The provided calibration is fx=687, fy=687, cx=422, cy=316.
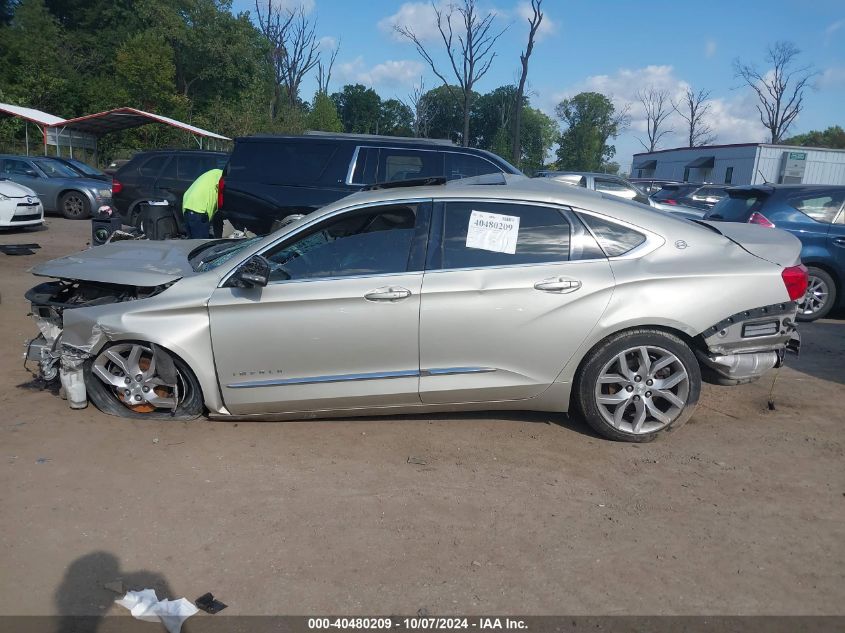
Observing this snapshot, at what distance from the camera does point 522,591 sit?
305cm

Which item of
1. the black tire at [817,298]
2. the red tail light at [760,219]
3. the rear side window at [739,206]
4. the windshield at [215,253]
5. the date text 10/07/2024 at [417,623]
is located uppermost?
the rear side window at [739,206]

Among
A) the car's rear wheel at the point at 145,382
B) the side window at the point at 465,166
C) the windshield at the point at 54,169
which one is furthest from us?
the windshield at the point at 54,169

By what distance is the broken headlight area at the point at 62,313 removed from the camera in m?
4.74

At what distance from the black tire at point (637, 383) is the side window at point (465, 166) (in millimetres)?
4589

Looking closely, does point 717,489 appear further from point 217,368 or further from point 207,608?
point 217,368

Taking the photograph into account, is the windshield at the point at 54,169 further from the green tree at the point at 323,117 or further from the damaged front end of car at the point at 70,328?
the green tree at the point at 323,117

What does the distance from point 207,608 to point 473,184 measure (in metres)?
3.12

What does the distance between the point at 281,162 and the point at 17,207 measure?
789cm

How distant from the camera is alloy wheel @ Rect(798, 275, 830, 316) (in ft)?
27.8

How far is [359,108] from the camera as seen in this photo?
56.1 metres

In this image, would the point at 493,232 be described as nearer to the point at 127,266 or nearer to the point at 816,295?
the point at 127,266

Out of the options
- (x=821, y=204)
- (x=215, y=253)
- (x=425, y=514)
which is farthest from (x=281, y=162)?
(x=821, y=204)

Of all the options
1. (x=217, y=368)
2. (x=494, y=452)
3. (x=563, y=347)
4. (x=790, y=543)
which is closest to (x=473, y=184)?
(x=563, y=347)

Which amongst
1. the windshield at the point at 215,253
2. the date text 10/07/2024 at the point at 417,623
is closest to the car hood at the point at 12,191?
the windshield at the point at 215,253
